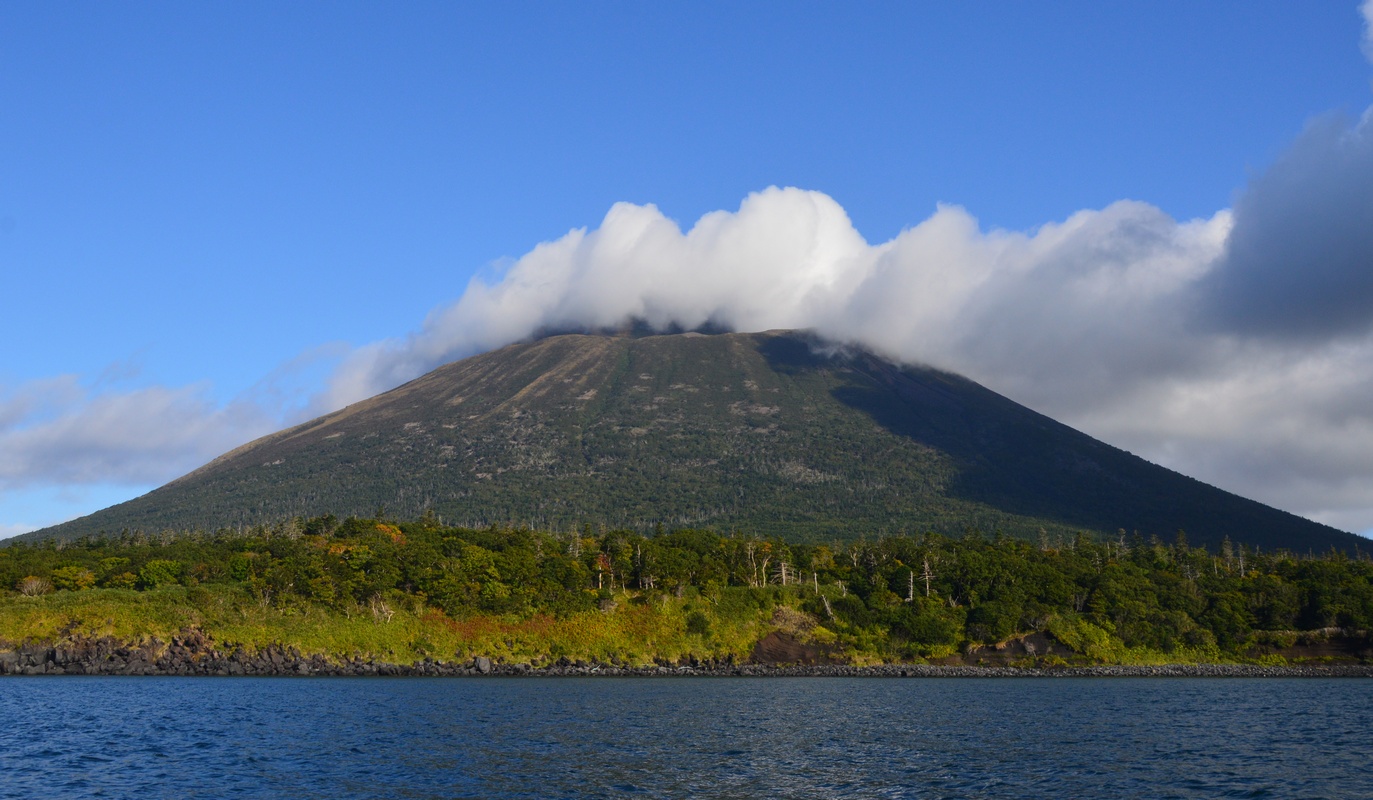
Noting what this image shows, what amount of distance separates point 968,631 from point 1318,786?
85.8 meters

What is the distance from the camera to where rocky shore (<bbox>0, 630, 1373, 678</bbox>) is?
9818 centimetres

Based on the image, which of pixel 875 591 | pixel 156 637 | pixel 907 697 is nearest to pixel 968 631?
pixel 875 591

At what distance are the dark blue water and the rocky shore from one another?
2251 cm

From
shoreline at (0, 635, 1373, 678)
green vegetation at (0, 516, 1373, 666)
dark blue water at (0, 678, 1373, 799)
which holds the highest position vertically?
green vegetation at (0, 516, 1373, 666)

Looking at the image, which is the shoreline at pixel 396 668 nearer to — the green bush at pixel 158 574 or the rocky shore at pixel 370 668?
the rocky shore at pixel 370 668

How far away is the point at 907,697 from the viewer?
75625mm

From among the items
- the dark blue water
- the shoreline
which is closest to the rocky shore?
the shoreline

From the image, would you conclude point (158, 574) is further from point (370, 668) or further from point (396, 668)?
point (396, 668)

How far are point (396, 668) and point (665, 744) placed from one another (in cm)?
6577

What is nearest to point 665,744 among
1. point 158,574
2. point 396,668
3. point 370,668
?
point 396,668

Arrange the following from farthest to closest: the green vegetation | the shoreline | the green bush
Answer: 1. the green bush
2. the green vegetation
3. the shoreline

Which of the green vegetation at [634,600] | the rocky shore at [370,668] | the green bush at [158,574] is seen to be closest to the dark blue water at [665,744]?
the rocky shore at [370,668]

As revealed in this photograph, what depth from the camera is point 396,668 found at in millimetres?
103188

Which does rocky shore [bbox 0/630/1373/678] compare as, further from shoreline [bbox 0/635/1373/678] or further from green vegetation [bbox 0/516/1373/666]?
green vegetation [bbox 0/516/1373/666]
